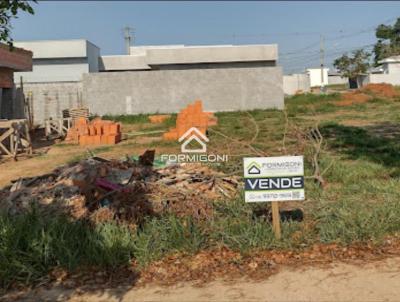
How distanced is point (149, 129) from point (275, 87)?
9188mm

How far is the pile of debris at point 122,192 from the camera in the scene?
6.06 meters

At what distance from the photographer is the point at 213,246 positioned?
5.20 m

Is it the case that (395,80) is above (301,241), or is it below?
above

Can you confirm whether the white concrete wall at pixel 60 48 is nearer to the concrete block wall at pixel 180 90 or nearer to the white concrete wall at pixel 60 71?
the white concrete wall at pixel 60 71

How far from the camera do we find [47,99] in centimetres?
2520

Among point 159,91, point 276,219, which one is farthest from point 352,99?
point 276,219

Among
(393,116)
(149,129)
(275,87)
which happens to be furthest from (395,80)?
(149,129)

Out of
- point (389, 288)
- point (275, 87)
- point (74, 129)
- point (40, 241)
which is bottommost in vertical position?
point (389, 288)

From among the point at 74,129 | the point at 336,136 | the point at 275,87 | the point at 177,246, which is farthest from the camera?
the point at 275,87

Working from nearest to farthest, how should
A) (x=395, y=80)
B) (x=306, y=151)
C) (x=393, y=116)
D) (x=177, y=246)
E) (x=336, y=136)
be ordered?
(x=177, y=246) < (x=306, y=151) < (x=336, y=136) < (x=393, y=116) < (x=395, y=80)

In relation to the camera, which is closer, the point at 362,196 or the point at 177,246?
the point at 177,246

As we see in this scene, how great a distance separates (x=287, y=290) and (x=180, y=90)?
76.2 ft

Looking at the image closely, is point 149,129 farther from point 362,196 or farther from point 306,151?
point 362,196

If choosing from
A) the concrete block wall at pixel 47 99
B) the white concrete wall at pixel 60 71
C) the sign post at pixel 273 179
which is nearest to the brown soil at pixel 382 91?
the concrete block wall at pixel 47 99
